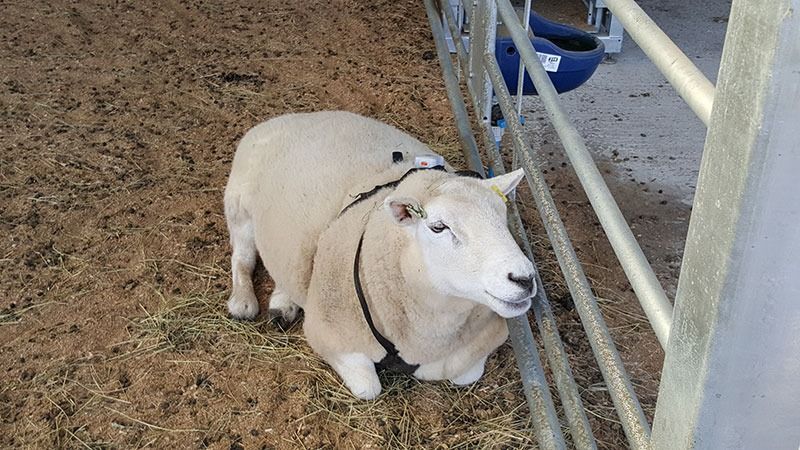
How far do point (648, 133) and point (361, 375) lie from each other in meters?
2.70

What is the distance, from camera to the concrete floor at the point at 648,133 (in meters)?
4.12

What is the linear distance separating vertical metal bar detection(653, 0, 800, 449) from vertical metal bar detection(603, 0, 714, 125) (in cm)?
11

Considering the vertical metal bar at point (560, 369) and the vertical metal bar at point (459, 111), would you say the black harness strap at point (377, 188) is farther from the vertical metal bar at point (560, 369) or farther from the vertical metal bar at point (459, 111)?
the vertical metal bar at point (459, 111)

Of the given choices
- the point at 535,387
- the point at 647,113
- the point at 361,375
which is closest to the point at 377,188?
the point at 361,375

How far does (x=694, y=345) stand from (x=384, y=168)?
6.51 ft

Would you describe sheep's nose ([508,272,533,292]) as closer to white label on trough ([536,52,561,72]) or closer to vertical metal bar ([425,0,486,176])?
vertical metal bar ([425,0,486,176])

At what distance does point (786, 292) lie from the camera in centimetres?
128

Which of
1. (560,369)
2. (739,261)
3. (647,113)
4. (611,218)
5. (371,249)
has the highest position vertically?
(739,261)

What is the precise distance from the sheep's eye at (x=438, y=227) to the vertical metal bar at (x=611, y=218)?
0.41 metres

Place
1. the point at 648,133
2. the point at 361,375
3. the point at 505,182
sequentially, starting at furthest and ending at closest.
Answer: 1. the point at 648,133
2. the point at 361,375
3. the point at 505,182

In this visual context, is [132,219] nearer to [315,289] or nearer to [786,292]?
[315,289]

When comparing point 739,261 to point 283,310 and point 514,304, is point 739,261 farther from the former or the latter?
point 283,310

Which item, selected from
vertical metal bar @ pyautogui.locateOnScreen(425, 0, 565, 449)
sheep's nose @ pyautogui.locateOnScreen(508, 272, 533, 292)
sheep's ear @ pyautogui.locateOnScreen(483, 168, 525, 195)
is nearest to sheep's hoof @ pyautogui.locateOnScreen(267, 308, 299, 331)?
vertical metal bar @ pyautogui.locateOnScreen(425, 0, 565, 449)

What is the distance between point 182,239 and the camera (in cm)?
398
